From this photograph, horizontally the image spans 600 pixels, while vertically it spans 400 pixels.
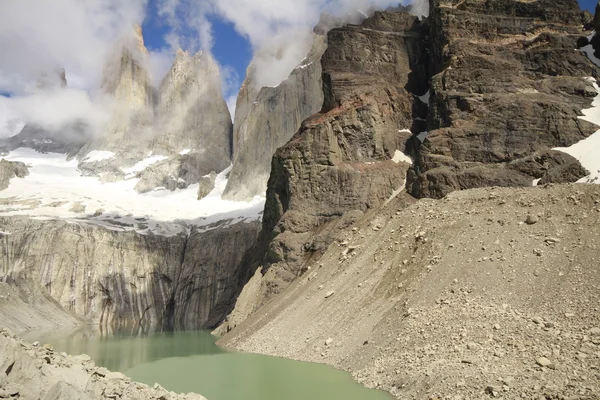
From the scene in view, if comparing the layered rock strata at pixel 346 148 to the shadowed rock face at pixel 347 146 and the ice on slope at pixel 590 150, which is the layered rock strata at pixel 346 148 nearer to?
the shadowed rock face at pixel 347 146

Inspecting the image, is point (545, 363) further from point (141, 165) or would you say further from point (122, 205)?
point (141, 165)

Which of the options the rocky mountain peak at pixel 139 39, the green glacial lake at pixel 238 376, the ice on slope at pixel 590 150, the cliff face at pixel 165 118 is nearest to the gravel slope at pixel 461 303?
the green glacial lake at pixel 238 376

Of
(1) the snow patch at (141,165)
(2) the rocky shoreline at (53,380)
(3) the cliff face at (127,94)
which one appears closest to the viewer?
(2) the rocky shoreline at (53,380)

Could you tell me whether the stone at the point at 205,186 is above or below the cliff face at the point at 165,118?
below

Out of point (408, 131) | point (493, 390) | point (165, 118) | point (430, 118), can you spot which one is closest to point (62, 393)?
point (493, 390)

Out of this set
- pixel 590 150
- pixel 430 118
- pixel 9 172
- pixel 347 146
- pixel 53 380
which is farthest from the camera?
pixel 9 172

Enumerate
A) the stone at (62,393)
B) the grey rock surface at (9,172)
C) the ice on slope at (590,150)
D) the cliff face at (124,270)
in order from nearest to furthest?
the stone at (62,393) → the ice on slope at (590,150) → the cliff face at (124,270) → the grey rock surface at (9,172)

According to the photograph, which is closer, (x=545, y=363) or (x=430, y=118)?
(x=545, y=363)

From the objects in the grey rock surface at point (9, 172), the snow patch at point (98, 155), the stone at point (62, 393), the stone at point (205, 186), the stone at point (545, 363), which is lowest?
the stone at point (545, 363)
